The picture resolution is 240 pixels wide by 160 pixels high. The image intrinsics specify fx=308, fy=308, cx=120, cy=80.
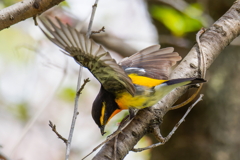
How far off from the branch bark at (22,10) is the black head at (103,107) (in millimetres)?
935

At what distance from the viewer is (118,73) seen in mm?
2107

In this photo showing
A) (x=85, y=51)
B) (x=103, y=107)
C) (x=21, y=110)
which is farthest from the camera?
(x=21, y=110)

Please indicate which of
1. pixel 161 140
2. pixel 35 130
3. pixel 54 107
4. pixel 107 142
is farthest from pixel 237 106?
pixel 35 130

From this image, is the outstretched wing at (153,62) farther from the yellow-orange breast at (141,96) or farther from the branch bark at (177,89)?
the branch bark at (177,89)

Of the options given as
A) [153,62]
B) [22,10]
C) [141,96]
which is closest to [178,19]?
[153,62]

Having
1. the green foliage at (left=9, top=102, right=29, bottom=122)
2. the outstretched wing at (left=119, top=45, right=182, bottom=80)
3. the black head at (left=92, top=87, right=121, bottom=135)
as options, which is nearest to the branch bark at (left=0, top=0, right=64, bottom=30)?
the black head at (left=92, top=87, right=121, bottom=135)

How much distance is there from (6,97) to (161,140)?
16.6 feet

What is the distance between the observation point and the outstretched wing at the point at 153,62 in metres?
2.75

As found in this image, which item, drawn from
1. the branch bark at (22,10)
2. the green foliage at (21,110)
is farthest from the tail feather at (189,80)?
the green foliage at (21,110)

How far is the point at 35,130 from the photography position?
722 centimetres

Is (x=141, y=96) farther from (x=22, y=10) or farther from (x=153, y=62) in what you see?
(x=22, y=10)

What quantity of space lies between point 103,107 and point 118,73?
22.1 inches

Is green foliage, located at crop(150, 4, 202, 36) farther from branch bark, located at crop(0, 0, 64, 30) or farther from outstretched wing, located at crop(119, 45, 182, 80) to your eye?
branch bark, located at crop(0, 0, 64, 30)

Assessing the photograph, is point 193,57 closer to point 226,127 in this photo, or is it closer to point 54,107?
point 226,127
